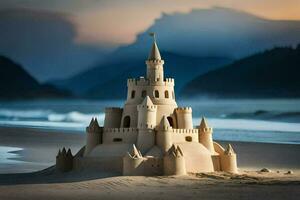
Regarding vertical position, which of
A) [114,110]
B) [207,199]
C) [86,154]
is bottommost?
[207,199]

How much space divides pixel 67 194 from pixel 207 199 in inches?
339

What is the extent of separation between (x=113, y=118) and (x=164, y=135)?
18.5 feet

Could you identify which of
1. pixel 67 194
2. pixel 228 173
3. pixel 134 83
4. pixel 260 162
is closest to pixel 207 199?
pixel 67 194

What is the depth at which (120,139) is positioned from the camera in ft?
177

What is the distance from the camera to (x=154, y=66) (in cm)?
5603

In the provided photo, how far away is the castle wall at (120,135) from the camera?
2104 inches

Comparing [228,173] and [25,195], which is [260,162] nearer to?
[228,173]

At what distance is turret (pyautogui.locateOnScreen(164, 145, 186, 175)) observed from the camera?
166ft

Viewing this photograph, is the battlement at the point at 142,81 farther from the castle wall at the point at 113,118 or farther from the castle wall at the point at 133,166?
the castle wall at the point at 133,166

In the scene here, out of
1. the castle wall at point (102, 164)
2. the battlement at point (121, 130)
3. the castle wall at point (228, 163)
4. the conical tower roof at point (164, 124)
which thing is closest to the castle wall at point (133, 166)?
the castle wall at point (102, 164)

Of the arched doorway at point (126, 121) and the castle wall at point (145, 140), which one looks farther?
the arched doorway at point (126, 121)

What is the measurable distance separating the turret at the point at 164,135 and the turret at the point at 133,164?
93.7 inches

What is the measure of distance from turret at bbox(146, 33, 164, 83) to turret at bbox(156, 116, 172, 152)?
14.1ft

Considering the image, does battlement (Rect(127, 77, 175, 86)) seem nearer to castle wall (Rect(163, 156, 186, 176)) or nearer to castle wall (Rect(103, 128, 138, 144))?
castle wall (Rect(103, 128, 138, 144))
